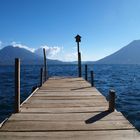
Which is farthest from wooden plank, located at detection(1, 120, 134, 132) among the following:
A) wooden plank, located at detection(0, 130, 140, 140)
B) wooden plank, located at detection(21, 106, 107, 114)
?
wooden plank, located at detection(21, 106, 107, 114)

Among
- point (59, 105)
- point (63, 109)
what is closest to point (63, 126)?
point (63, 109)

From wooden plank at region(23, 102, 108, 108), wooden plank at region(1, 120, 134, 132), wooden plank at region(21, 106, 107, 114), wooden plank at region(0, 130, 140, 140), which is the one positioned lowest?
wooden plank at region(0, 130, 140, 140)

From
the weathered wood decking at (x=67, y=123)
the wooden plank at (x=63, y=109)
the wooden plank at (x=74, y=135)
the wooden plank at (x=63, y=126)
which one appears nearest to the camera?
the wooden plank at (x=74, y=135)

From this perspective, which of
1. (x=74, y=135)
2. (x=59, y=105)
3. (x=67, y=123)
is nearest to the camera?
(x=74, y=135)

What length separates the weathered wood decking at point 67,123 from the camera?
627 centimetres

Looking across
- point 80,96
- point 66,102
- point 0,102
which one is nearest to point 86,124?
point 66,102

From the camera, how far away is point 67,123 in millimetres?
7270

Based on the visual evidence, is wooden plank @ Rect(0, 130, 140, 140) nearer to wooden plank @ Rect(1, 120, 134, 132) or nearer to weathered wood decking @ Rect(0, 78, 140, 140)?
weathered wood decking @ Rect(0, 78, 140, 140)

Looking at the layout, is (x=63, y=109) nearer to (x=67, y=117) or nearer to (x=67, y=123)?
(x=67, y=117)

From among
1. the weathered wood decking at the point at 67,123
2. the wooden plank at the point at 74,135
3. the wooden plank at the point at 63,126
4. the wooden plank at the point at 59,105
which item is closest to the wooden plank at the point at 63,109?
the weathered wood decking at the point at 67,123

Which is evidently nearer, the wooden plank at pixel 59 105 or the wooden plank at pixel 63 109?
the wooden plank at pixel 63 109

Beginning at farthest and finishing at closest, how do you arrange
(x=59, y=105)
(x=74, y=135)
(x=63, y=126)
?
(x=59, y=105) < (x=63, y=126) < (x=74, y=135)

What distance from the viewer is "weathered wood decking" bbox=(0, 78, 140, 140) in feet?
20.6

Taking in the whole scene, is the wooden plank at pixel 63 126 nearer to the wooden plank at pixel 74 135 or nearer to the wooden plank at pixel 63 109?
the wooden plank at pixel 74 135
